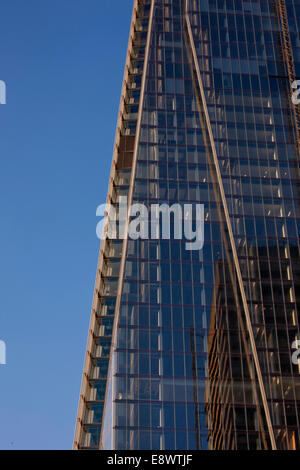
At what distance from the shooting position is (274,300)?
4173 inches

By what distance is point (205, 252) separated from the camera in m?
110

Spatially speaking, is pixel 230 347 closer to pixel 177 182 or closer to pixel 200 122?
pixel 177 182

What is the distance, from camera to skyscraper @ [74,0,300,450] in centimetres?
9944

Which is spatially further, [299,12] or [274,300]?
[299,12]

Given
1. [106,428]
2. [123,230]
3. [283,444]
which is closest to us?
[283,444]

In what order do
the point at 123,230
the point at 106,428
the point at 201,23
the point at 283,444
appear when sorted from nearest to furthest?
the point at 283,444, the point at 106,428, the point at 123,230, the point at 201,23

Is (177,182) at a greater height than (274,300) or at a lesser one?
greater

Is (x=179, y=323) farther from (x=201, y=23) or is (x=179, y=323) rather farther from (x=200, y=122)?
(x=201, y=23)

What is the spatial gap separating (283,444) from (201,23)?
65108 mm

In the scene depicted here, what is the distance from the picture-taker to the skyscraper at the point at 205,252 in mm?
99438

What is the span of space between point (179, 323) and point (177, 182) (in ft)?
70.5

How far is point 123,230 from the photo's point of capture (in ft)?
376

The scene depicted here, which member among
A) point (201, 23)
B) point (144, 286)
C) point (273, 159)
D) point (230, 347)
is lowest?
point (230, 347)

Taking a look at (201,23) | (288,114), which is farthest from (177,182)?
(201,23)
